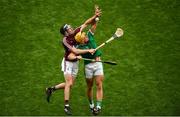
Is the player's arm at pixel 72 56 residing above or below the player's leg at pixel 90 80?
above

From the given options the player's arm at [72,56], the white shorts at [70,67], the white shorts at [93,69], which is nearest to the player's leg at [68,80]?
the white shorts at [70,67]

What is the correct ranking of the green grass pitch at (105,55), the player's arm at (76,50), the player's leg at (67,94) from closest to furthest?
1. the player's arm at (76,50)
2. the player's leg at (67,94)
3. the green grass pitch at (105,55)

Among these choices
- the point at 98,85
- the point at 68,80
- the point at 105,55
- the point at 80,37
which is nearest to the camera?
the point at 80,37

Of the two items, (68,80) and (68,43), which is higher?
(68,43)

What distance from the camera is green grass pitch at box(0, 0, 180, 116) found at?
13562mm

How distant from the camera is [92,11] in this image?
17156mm

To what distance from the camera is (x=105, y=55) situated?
1554 centimetres

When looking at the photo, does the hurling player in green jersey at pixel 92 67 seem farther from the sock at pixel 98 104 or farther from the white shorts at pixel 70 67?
the white shorts at pixel 70 67

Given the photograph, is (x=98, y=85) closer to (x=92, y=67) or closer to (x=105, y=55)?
(x=92, y=67)

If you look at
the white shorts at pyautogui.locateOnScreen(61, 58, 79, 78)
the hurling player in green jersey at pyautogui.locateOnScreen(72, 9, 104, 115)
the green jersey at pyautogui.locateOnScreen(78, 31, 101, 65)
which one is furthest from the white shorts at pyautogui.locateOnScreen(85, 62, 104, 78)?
the white shorts at pyautogui.locateOnScreen(61, 58, 79, 78)

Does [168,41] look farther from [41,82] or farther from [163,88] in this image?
[41,82]

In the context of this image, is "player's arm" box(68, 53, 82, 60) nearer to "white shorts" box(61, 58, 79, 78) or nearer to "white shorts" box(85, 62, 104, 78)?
"white shorts" box(61, 58, 79, 78)

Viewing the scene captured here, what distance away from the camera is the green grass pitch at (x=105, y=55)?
13562 millimetres

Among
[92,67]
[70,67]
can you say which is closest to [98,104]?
[92,67]
